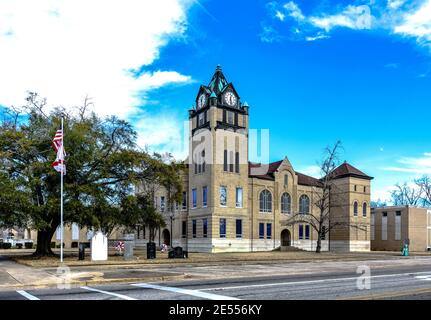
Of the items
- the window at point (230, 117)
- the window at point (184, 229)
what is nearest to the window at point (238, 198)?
the window at point (184, 229)

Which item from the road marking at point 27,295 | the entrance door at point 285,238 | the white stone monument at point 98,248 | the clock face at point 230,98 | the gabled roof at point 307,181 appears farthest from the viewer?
the gabled roof at point 307,181

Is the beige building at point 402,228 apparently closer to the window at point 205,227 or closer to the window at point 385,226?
the window at point 385,226

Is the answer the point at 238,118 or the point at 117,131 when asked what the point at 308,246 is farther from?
the point at 117,131

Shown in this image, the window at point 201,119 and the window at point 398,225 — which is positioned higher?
the window at point 201,119

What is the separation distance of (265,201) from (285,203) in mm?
3929

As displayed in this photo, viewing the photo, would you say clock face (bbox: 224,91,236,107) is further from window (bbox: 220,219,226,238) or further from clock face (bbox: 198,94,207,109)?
window (bbox: 220,219,226,238)

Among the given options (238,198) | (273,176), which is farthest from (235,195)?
(273,176)

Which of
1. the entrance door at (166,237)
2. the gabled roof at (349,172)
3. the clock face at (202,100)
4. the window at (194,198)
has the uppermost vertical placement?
the clock face at (202,100)

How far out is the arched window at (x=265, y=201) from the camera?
6095 centimetres

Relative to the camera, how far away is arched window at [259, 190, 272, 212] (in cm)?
6095

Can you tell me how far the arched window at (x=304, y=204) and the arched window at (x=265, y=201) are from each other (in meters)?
6.21

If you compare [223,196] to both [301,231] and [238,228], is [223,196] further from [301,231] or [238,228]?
[301,231]

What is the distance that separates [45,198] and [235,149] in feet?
92.2
